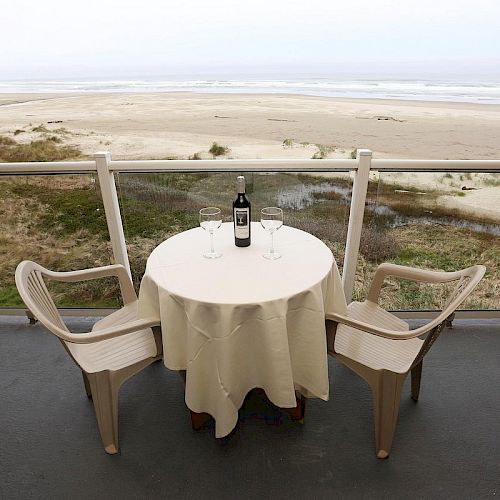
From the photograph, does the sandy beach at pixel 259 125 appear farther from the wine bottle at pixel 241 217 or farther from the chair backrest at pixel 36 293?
the chair backrest at pixel 36 293

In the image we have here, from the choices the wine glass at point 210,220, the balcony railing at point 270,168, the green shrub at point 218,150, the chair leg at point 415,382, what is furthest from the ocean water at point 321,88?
the wine glass at point 210,220

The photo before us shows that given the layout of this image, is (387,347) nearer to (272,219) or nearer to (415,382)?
(415,382)

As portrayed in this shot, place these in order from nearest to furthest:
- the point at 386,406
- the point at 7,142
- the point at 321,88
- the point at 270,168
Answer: the point at 386,406 < the point at 270,168 < the point at 7,142 < the point at 321,88

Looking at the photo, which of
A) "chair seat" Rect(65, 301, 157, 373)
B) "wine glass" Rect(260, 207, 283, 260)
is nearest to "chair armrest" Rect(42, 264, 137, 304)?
"chair seat" Rect(65, 301, 157, 373)

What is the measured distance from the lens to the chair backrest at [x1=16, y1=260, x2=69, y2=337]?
1.41 m

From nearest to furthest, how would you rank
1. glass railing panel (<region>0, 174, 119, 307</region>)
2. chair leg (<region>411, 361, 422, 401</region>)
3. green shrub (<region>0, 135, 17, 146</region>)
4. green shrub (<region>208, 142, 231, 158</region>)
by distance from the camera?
chair leg (<region>411, 361, 422, 401</region>)
glass railing panel (<region>0, 174, 119, 307</region>)
green shrub (<region>208, 142, 231, 158</region>)
green shrub (<region>0, 135, 17, 146</region>)

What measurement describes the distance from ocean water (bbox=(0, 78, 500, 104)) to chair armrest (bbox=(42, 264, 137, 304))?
3243 centimetres

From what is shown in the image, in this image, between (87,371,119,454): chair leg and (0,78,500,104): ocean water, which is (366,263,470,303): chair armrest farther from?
(0,78,500,104): ocean water

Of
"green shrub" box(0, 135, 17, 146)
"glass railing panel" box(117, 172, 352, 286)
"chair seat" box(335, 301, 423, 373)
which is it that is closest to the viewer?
"chair seat" box(335, 301, 423, 373)

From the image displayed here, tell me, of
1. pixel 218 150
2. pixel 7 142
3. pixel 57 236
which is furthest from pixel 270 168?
pixel 7 142

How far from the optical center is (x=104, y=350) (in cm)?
178

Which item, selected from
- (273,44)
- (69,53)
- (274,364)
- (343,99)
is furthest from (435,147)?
(274,364)

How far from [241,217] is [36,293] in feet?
3.13

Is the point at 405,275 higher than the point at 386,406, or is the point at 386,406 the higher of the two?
the point at 405,275
